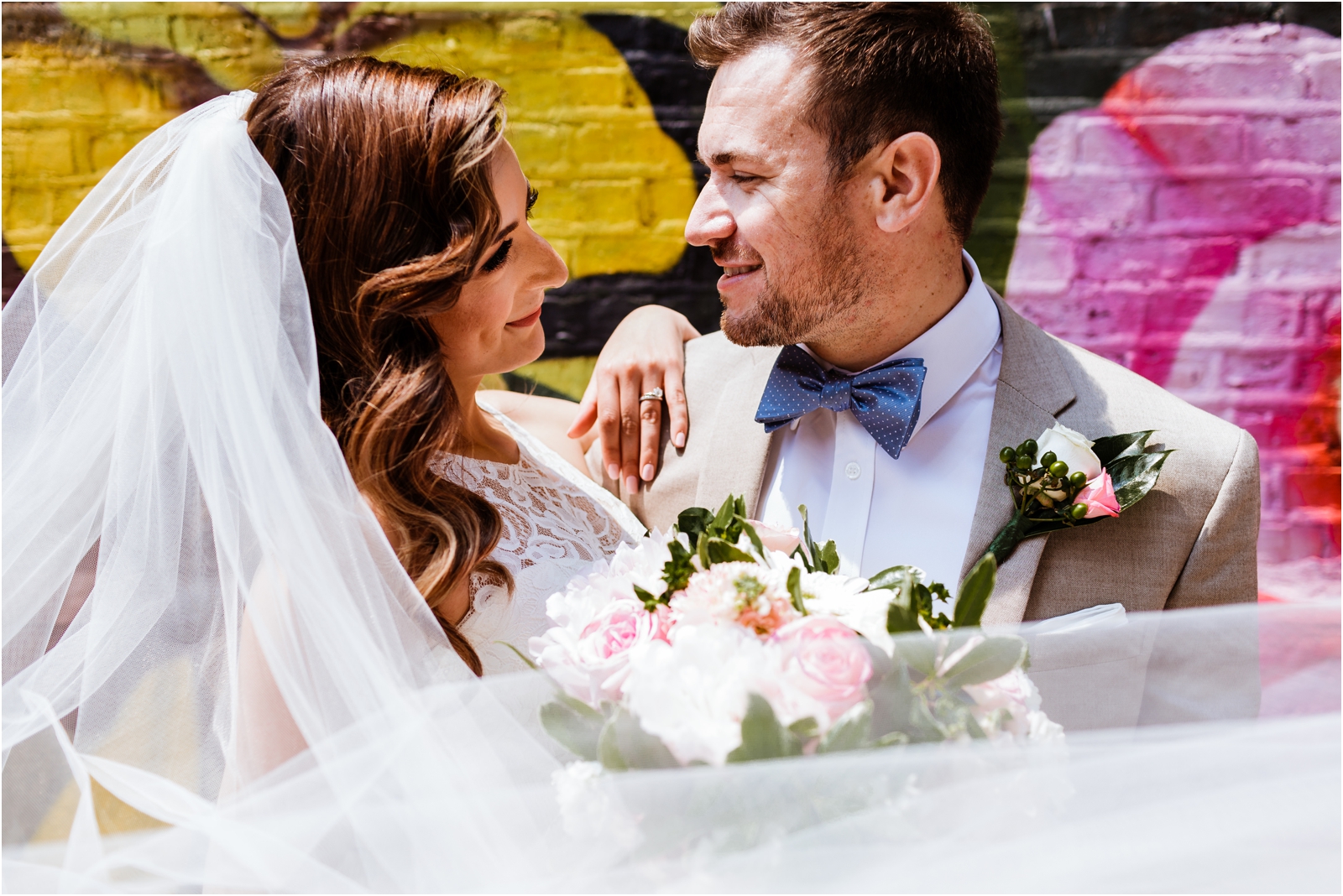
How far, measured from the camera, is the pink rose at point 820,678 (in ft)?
2.78

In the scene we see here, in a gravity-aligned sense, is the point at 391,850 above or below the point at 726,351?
below

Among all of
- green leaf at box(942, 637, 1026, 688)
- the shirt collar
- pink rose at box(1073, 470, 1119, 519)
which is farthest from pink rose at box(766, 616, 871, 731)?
the shirt collar

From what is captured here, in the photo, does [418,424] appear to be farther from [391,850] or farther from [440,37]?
[440,37]

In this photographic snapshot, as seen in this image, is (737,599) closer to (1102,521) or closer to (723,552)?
(723,552)

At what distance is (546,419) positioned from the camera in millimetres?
1956

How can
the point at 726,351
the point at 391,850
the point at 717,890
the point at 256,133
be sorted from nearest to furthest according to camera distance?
the point at 717,890 < the point at 391,850 < the point at 256,133 < the point at 726,351

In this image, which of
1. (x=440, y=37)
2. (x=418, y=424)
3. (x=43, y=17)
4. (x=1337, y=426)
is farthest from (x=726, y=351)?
(x=43, y=17)

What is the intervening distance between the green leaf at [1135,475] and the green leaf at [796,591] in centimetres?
72

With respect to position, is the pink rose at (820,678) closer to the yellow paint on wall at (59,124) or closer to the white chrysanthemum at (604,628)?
the white chrysanthemum at (604,628)

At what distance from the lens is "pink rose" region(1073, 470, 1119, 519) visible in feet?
4.49

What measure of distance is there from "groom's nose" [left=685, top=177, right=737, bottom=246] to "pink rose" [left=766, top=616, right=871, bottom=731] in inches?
39.6

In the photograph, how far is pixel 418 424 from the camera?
142cm

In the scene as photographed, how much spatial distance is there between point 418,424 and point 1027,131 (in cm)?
168

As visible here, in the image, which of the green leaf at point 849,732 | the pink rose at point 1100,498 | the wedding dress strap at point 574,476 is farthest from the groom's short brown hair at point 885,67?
the green leaf at point 849,732
